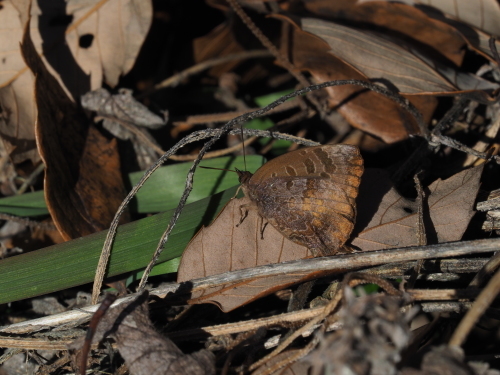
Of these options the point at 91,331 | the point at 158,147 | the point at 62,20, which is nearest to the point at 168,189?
the point at 158,147

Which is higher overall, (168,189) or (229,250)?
(168,189)

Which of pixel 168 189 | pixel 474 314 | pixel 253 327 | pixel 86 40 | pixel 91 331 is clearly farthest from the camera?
pixel 86 40

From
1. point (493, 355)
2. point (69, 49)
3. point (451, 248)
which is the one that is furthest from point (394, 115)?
point (69, 49)

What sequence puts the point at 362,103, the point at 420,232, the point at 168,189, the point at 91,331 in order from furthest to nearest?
the point at 362,103 < the point at 168,189 < the point at 420,232 < the point at 91,331

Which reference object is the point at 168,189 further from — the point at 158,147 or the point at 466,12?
the point at 466,12

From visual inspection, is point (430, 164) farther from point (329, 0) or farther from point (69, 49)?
point (69, 49)

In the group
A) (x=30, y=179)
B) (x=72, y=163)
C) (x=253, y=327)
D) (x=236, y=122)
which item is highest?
(x=236, y=122)
